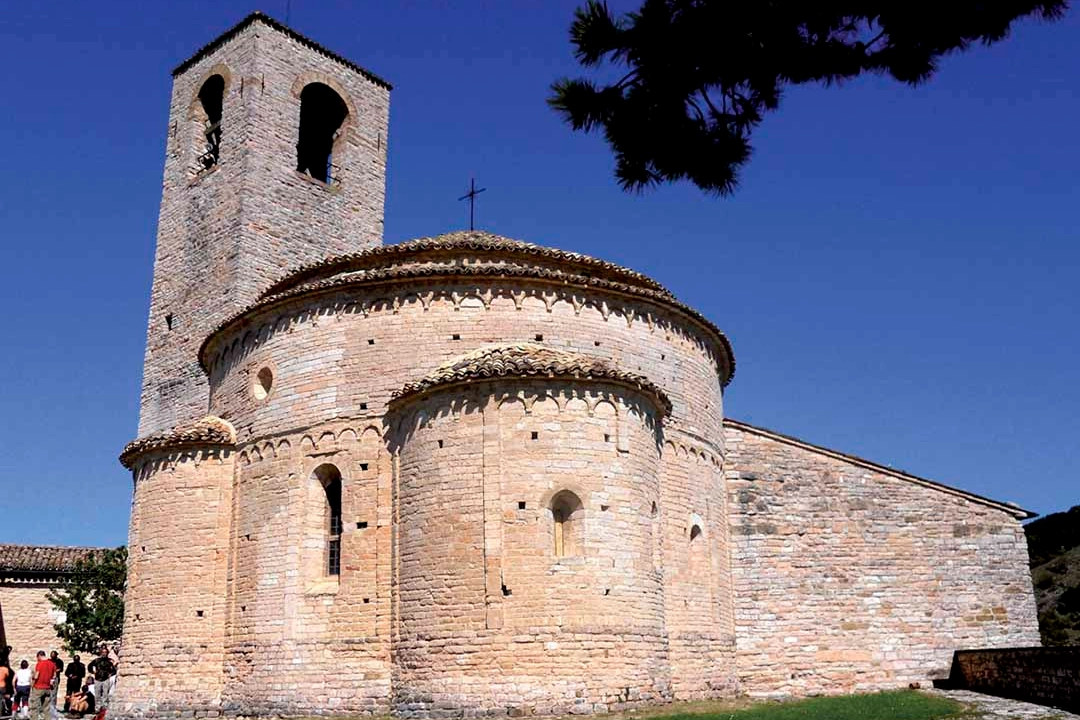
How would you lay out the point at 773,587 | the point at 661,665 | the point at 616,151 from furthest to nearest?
the point at 773,587
the point at 661,665
the point at 616,151

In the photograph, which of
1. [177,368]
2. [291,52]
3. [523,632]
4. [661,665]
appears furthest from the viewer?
[291,52]

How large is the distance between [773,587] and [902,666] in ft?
9.48

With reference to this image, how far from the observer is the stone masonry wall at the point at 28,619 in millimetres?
29375

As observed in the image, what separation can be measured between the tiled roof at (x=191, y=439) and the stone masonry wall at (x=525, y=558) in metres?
3.81

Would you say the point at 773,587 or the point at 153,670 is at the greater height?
the point at 773,587

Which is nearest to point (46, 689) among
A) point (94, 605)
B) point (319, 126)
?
point (94, 605)

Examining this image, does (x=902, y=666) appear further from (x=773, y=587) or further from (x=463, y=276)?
(x=463, y=276)

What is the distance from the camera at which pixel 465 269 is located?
15.4m

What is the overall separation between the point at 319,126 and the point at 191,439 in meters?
15.3

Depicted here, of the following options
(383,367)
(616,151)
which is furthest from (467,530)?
(616,151)

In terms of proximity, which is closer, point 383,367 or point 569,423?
point 569,423

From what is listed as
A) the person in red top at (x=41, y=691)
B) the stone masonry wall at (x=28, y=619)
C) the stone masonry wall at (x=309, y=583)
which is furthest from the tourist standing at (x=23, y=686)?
the stone masonry wall at (x=28, y=619)

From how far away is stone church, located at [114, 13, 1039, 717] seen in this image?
43.2ft

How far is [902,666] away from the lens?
18.8 metres
